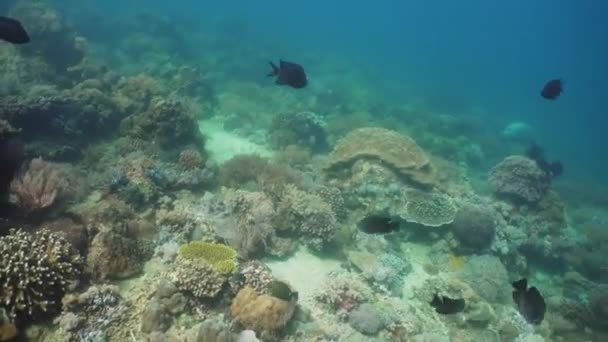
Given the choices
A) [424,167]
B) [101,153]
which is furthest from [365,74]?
[101,153]

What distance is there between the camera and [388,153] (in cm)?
1241

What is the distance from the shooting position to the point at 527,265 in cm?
1312

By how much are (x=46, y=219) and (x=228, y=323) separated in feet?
12.4

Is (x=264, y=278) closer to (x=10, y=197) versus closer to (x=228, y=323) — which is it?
(x=228, y=323)

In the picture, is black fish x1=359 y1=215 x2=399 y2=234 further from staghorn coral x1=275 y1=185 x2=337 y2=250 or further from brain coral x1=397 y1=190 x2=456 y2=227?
brain coral x1=397 y1=190 x2=456 y2=227

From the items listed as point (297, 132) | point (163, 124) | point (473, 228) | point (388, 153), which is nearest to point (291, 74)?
point (388, 153)

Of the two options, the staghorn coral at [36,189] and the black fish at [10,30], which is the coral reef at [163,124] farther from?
the black fish at [10,30]

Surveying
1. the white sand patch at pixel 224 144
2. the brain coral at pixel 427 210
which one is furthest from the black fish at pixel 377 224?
the white sand patch at pixel 224 144

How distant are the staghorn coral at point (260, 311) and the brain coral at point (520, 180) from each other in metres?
11.1

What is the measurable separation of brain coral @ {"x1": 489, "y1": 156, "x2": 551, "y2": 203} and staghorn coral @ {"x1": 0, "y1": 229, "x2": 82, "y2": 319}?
13568 millimetres

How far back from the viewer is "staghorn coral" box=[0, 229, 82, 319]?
5.21 m

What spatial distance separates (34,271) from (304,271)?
4982mm

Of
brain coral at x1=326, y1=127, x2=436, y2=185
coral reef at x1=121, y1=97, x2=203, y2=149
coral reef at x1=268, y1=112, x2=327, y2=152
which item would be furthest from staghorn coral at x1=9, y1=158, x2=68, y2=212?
coral reef at x1=268, y1=112, x2=327, y2=152

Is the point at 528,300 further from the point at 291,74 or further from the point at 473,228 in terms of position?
the point at 473,228
